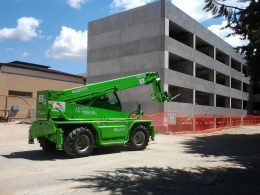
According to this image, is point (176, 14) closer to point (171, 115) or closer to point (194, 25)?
point (194, 25)

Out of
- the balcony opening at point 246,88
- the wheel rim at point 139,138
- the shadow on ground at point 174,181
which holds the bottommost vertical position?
the shadow on ground at point 174,181

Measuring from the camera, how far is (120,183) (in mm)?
8398

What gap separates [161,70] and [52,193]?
80.3ft

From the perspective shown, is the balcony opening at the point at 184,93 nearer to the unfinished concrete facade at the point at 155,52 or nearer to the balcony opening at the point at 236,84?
the unfinished concrete facade at the point at 155,52

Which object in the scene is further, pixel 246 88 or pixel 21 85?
pixel 246 88

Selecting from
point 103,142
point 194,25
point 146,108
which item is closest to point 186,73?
point 194,25

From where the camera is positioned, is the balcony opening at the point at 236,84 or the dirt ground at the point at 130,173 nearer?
the dirt ground at the point at 130,173

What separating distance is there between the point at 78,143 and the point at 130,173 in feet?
12.3

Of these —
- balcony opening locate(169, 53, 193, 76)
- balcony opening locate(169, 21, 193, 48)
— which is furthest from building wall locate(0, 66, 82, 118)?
balcony opening locate(169, 21, 193, 48)

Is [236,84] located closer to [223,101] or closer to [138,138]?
[223,101]

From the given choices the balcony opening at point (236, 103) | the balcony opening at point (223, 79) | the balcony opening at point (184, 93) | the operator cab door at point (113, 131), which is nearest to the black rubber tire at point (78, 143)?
the operator cab door at point (113, 131)

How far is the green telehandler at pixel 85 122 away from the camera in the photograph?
12.6 meters

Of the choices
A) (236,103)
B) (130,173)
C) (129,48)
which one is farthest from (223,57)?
(130,173)

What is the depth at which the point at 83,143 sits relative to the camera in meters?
13.1
